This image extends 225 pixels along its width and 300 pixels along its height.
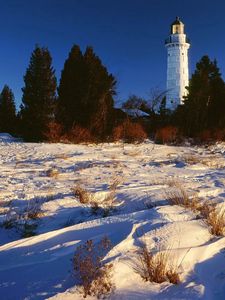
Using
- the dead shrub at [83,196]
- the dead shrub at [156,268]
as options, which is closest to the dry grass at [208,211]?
the dead shrub at [156,268]

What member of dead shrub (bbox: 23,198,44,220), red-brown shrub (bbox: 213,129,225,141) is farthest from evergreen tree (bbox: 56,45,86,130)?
dead shrub (bbox: 23,198,44,220)

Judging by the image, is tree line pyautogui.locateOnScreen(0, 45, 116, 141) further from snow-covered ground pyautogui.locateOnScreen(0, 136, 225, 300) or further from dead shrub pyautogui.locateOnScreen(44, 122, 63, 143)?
snow-covered ground pyautogui.locateOnScreen(0, 136, 225, 300)

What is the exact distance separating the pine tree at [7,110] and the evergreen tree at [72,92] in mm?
7651

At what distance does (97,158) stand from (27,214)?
29.5ft

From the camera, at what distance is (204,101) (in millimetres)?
31125

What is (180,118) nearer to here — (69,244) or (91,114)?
(91,114)

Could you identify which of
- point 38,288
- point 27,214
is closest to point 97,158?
point 27,214

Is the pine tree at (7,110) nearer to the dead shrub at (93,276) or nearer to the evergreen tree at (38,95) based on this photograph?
the evergreen tree at (38,95)

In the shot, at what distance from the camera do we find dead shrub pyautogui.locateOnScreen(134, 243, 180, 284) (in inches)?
150

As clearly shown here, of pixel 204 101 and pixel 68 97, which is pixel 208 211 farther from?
pixel 204 101

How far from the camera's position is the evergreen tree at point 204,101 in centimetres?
3022

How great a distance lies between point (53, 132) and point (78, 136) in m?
1.44

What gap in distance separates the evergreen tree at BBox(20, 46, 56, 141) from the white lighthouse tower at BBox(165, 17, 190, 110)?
21.2 m

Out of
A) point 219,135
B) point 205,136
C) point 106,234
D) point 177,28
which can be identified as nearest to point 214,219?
point 106,234
